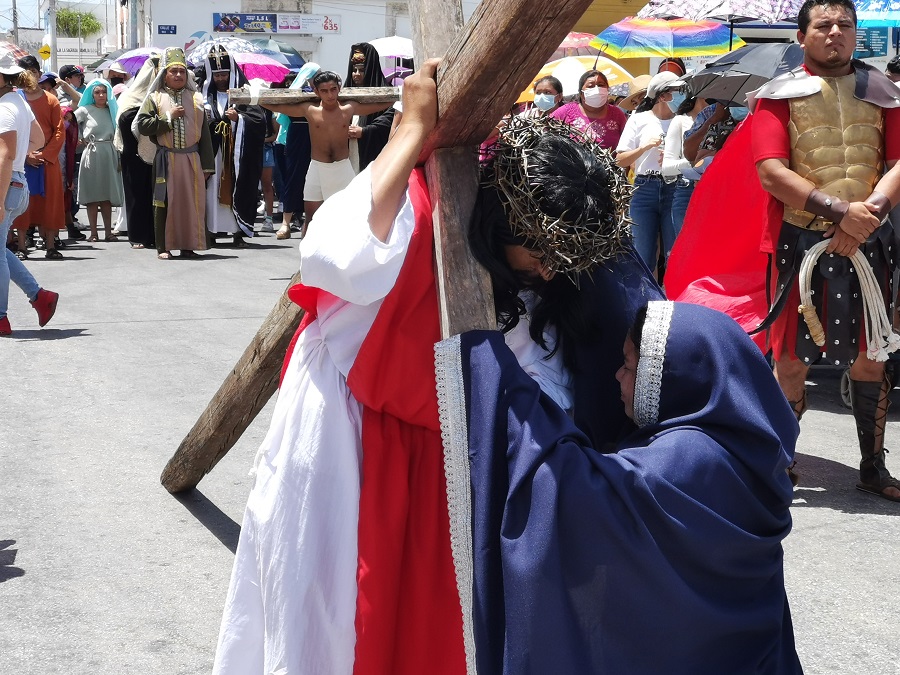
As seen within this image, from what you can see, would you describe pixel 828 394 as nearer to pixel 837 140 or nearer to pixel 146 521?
pixel 837 140

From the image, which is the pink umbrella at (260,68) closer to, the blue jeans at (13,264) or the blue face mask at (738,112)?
the blue jeans at (13,264)

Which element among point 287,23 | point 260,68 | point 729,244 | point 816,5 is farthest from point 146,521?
point 287,23

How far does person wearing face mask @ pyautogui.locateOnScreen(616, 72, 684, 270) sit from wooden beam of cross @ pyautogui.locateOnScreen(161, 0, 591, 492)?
5874 millimetres

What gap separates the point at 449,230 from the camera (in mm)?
2416

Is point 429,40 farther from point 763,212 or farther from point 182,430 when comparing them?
point 182,430

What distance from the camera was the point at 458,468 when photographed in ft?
7.60

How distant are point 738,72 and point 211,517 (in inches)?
193

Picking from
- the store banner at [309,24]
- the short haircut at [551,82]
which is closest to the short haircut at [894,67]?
the short haircut at [551,82]

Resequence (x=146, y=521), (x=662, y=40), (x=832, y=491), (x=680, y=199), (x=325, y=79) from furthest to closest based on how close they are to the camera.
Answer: (x=662, y=40) → (x=325, y=79) → (x=680, y=199) → (x=832, y=491) → (x=146, y=521)

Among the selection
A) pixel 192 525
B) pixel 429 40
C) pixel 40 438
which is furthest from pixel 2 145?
pixel 429 40

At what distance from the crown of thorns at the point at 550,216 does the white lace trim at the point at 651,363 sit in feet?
0.56

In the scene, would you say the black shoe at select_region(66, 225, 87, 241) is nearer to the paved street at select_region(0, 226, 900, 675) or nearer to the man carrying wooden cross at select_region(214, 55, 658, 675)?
the paved street at select_region(0, 226, 900, 675)

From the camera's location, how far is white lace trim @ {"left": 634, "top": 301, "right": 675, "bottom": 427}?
90.9 inches

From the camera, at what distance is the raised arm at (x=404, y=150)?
2.35 m
